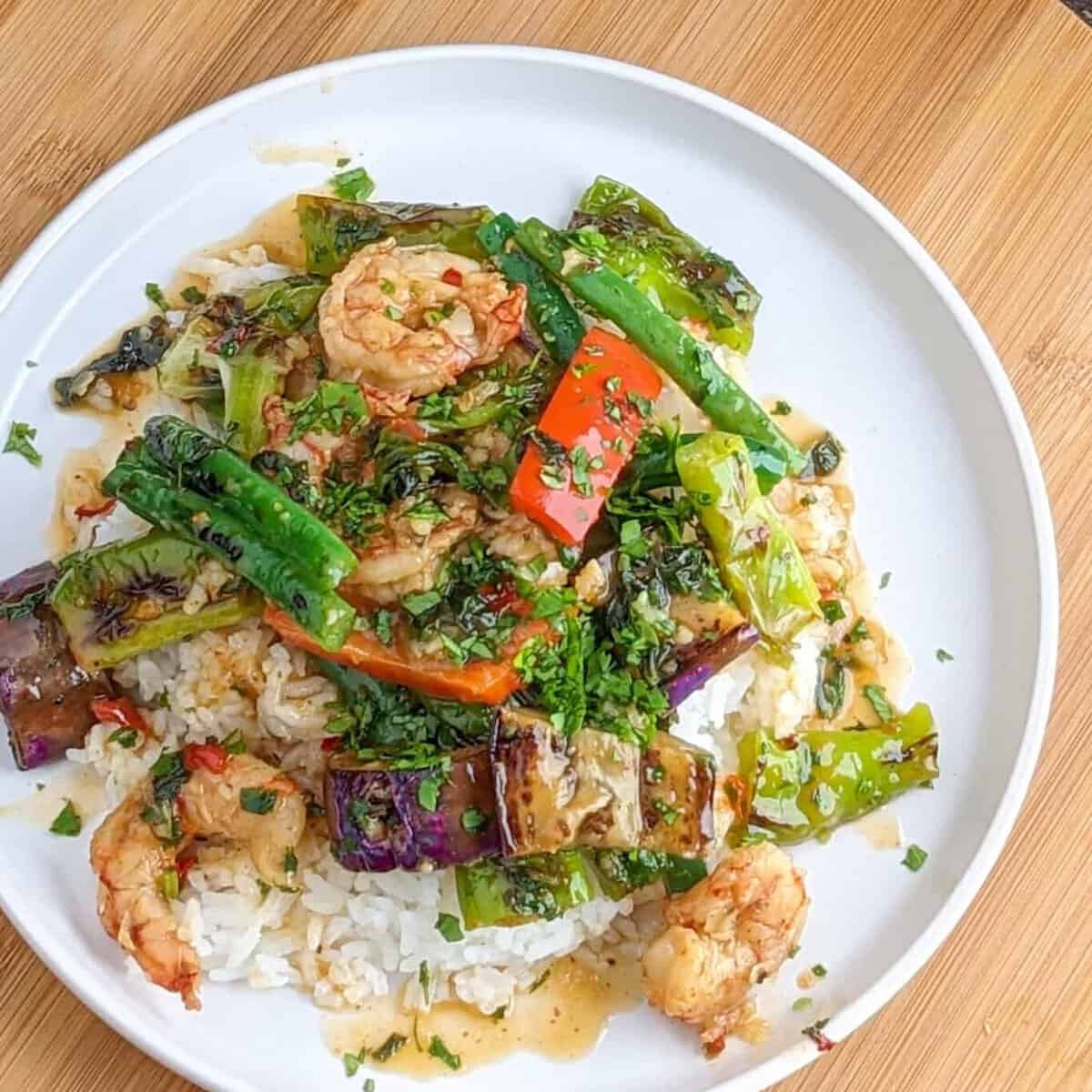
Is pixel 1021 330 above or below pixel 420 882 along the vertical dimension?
above

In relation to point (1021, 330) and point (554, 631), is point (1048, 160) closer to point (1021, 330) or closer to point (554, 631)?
point (1021, 330)

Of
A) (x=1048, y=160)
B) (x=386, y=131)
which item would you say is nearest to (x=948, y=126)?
(x=1048, y=160)

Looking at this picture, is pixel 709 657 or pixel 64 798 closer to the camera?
pixel 709 657

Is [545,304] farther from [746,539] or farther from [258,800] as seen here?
[258,800]

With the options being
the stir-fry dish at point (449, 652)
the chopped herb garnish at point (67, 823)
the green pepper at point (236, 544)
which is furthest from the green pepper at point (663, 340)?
the chopped herb garnish at point (67, 823)

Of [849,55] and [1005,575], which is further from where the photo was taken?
[849,55]

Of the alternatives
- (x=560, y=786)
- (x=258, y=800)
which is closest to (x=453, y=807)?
(x=560, y=786)

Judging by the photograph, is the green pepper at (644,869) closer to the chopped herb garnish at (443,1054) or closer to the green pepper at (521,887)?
the green pepper at (521,887)
